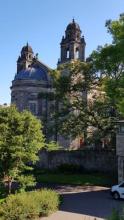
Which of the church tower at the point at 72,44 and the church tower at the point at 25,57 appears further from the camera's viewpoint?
the church tower at the point at 25,57

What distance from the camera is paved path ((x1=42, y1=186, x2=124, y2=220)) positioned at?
24844 millimetres

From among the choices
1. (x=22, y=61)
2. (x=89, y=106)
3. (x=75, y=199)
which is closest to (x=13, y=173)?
(x=75, y=199)

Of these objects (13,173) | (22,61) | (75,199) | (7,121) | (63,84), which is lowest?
(75,199)

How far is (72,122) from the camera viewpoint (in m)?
47.0

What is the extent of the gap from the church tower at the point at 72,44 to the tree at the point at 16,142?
137 feet

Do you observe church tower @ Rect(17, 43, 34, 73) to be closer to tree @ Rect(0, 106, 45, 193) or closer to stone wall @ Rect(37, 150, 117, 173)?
stone wall @ Rect(37, 150, 117, 173)

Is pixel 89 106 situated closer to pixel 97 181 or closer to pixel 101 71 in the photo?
pixel 101 71

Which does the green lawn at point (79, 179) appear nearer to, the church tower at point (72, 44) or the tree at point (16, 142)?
the tree at point (16, 142)

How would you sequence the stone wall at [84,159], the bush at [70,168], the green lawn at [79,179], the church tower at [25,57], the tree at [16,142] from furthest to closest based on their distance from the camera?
the church tower at [25,57]
the bush at [70,168]
the stone wall at [84,159]
the green lawn at [79,179]
the tree at [16,142]

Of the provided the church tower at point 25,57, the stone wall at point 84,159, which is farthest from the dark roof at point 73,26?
the stone wall at point 84,159

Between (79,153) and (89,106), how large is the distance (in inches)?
228

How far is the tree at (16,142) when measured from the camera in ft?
96.0

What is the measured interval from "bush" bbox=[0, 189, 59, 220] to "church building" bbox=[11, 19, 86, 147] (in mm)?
41896

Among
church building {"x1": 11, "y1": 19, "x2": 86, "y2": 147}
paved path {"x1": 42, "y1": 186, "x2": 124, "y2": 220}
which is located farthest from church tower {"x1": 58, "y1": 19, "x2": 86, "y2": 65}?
paved path {"x1": 42, "y1": 186, "x2": 124, "y2": 220}
